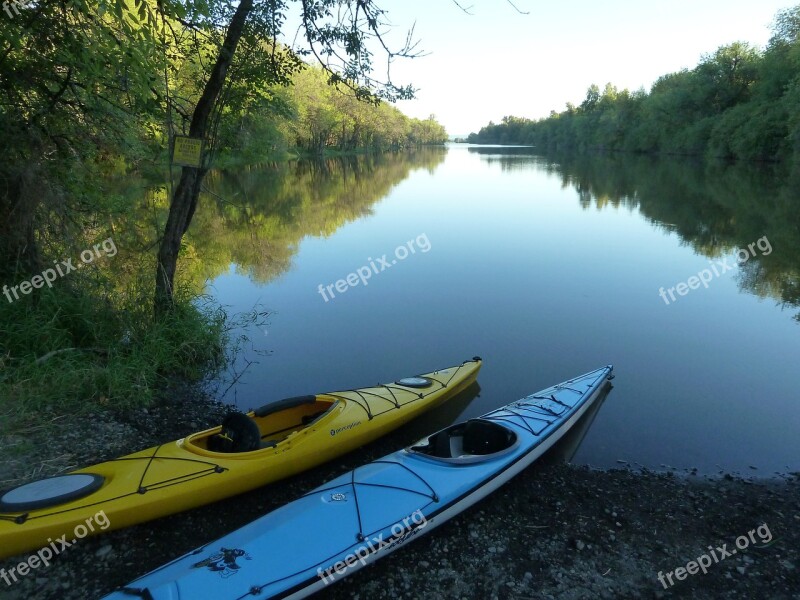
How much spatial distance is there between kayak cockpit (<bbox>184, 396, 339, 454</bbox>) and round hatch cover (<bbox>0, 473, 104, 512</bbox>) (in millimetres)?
694

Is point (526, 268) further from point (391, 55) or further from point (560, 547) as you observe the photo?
point (560, 547)

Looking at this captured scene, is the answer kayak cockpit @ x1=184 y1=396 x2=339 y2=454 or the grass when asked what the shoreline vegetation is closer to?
the grass

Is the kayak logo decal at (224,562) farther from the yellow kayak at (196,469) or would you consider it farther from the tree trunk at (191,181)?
the tree trunk at (191,181)

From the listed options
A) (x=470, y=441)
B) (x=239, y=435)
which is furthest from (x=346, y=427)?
(x=470, y=441)

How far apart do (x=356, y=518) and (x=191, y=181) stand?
4.37 meters

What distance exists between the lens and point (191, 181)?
5.73 metres

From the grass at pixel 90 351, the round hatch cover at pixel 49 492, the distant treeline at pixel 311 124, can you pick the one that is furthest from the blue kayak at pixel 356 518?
the distant treeline at pixel 311 124

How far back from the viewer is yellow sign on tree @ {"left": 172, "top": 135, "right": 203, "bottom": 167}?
5277 millimetres

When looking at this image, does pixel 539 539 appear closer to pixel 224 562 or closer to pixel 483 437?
pixel 483 437

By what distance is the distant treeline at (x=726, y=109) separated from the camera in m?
30.8

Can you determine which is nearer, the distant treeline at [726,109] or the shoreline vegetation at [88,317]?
the shoreline vegetation at [88,317]

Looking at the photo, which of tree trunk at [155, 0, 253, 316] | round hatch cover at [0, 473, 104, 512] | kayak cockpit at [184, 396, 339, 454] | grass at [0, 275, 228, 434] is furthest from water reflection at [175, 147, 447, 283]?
round hatch cover at [0, 473, 104, 512]

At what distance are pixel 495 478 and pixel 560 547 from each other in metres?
0.65

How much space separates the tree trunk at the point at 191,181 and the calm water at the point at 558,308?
1295mm
